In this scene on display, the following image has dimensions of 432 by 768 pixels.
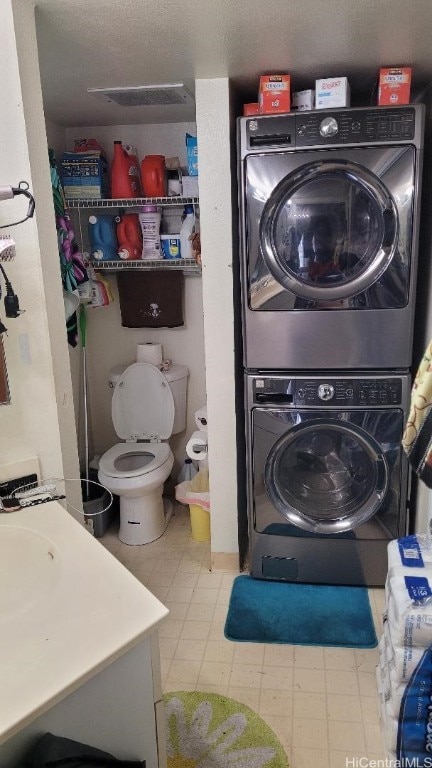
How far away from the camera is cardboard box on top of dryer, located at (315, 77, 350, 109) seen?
2.08 meters

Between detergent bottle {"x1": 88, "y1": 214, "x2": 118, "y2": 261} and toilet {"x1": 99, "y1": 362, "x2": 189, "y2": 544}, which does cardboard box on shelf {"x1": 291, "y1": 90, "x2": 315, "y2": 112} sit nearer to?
detergent bottle {"x1": 88, "y1": 214, "x2": 118, "y2": 261}

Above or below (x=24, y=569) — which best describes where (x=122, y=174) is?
above

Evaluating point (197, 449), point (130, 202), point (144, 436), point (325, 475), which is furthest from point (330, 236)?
point (144, 436)

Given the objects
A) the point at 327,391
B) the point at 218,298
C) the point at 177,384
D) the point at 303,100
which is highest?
the point at 303,100

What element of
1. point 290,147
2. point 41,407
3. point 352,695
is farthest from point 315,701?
point 290,147

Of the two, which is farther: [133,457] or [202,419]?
[133,457]

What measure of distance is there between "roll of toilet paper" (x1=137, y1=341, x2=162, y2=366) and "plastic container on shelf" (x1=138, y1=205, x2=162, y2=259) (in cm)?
51

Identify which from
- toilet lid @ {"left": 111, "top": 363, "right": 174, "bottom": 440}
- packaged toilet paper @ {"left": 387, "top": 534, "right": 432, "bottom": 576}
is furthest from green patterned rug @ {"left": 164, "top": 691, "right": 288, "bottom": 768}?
toilet lid @ {"left": 111, "top": 363, "right": 174, "bottom": 440}

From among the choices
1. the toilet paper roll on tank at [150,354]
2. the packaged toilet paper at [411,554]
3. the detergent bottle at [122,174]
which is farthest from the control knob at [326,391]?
the detergent bottle at [122,174]

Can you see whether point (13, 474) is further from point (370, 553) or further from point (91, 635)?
point (370, 553)

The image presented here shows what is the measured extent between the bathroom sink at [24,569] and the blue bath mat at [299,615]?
1188 mm

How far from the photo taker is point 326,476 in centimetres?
243

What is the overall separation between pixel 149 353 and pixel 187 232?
72 cm

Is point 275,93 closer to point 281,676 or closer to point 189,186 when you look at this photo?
point 189,186
